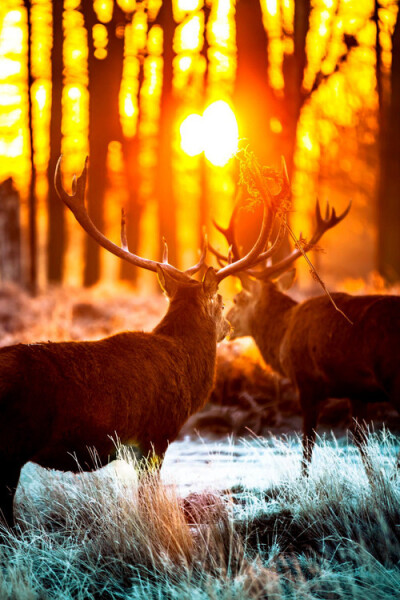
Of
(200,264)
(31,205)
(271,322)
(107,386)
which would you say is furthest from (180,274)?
(31,205)

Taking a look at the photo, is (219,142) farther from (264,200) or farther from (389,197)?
(389,197)

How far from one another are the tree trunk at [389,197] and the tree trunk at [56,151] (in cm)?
793

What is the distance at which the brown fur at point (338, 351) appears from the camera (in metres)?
5.30

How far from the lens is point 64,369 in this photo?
13.9 feet

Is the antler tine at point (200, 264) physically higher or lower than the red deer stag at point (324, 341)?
higher

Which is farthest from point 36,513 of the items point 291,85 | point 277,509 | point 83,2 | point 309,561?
point 83,2

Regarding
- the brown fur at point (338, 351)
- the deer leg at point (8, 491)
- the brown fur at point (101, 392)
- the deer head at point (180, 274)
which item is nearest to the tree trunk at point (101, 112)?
the deer head at point (180, 274)

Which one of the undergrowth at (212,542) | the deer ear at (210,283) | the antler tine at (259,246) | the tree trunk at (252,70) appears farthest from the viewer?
the tree trunk at (252,70)

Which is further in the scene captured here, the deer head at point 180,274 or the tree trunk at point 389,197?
the tree trunk at point 389,197

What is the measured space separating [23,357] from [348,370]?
2597 mm

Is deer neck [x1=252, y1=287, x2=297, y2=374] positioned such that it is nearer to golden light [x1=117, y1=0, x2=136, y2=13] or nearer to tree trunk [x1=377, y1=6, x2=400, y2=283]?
tree trunk [x1=377, y1=6, x2=400, y2=283]

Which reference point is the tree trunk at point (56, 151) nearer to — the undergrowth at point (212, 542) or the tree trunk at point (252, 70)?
the tree trunk at point (252, 70)

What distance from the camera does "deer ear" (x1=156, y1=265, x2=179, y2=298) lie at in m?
5.52

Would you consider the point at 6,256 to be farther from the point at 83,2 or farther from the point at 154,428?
the point at 154,428
